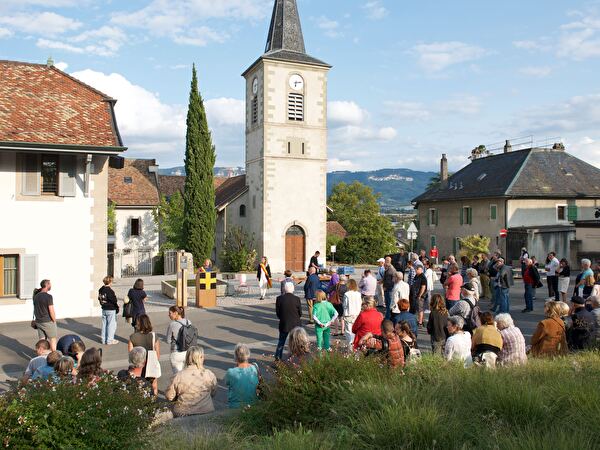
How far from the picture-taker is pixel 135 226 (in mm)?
42031

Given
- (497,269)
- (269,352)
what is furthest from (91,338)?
(497,269)

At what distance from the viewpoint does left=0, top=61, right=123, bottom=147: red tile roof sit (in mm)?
16094

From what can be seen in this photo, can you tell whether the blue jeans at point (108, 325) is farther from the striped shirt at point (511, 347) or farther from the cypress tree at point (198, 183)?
Answer: the cypress tree at point (198, 183)

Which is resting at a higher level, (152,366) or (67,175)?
(67,175)

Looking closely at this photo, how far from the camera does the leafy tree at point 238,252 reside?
33.6 m

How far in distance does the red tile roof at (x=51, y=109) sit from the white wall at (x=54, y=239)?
2.91 ft

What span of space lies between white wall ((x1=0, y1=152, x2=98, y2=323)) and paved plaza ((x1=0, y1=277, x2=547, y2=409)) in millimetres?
475

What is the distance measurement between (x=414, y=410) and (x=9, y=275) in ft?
48.2

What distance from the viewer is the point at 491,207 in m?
41.1

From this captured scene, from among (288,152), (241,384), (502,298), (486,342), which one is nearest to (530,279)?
(502,298)

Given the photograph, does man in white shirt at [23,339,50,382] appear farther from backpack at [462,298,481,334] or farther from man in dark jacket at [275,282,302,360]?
backpack at [462,298,481,334]

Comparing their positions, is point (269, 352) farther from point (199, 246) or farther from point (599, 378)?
point (199, 246)

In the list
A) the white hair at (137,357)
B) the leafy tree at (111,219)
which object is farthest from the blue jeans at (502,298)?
the leafy tree at (111,219)

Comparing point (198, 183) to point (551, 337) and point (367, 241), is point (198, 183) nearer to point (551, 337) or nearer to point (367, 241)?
point (367, 241)
